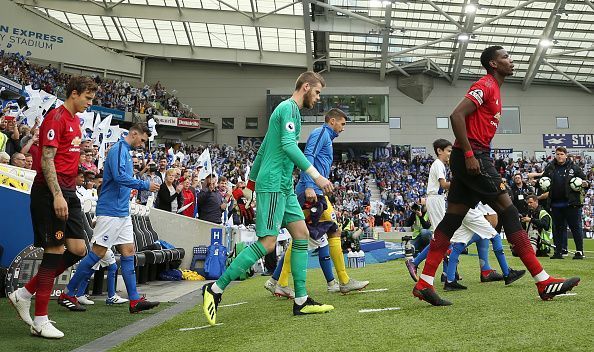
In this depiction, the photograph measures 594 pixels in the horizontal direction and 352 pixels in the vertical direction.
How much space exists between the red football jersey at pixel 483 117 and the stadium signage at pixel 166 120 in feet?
124

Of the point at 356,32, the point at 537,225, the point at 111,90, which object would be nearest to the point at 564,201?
the point at 537,225

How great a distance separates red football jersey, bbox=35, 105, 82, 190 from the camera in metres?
4.59

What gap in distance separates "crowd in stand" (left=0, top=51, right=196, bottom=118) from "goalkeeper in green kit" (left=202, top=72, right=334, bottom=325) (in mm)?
26336

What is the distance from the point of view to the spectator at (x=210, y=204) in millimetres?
12062

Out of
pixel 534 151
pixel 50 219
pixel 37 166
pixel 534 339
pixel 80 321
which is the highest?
pixel 534 151

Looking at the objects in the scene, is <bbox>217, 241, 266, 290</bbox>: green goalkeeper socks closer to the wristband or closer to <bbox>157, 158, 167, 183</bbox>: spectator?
the wristband

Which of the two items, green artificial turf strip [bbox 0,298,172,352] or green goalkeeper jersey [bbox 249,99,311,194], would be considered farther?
green goalkeeper jersey [bbox 249,99,311,194]

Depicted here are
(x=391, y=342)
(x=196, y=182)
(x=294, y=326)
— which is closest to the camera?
(x=391, y=342)

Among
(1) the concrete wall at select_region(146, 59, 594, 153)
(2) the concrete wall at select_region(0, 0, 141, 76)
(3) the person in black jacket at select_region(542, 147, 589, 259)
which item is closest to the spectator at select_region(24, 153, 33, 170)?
(3) the person in black jacket at select_region(542, 147, 589, 259)

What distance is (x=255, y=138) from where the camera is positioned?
44.9 meters

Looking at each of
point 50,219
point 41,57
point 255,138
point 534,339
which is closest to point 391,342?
point 534,339

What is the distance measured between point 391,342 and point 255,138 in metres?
42.1

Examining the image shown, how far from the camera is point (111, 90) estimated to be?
39500 mm

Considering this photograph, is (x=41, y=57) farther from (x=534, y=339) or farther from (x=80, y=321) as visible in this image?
(x=534, y=339)
